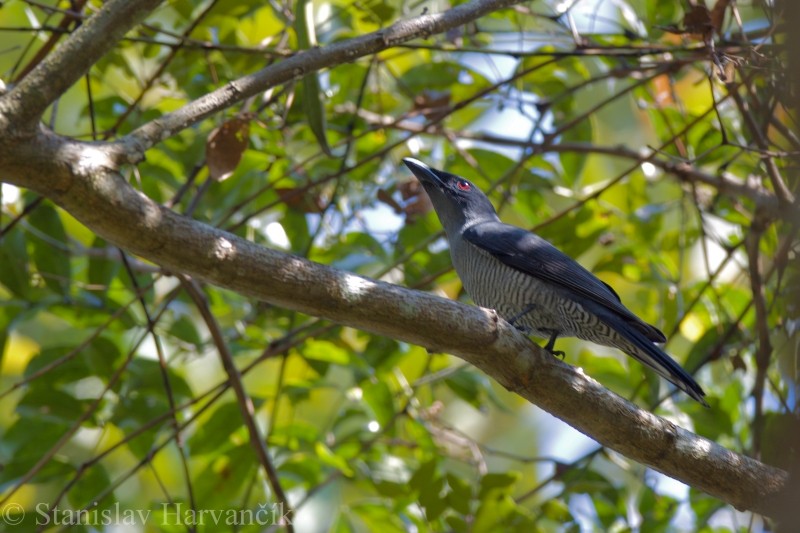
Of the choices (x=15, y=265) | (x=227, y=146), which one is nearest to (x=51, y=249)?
(x=15, y=265)

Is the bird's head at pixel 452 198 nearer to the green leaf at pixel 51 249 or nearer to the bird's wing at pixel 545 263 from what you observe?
the bird's wing at pixel 545 263

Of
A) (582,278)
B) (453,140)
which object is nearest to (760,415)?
(582,278)

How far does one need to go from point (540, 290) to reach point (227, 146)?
1809mm

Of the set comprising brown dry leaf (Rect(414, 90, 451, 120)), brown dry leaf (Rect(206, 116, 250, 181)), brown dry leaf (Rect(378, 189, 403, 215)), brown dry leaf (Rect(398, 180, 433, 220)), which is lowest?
brown dry leaf (Rect(206, 116, 250, 181))

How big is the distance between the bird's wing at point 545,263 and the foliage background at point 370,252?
38cm

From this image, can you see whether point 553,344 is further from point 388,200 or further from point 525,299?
point 388,200

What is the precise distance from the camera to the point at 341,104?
6117 millimetres

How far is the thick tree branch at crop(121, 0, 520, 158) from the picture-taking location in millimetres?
3184

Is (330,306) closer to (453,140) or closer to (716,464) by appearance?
(716,464)

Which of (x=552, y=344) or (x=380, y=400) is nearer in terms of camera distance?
(x=552, y=344)

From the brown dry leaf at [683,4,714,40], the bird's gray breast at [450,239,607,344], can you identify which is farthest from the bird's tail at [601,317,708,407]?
the brown dry leaf at [683,4,714,40]

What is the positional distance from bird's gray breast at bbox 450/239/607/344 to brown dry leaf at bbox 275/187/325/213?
3.21ft

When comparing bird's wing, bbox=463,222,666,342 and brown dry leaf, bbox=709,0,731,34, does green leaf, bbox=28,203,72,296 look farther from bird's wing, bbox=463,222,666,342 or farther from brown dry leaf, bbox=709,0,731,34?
brown dry leaf, bbox=709,0,731,34

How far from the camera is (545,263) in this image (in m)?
4.75
